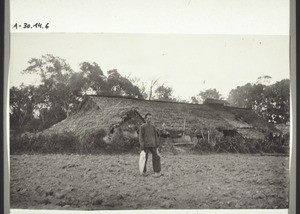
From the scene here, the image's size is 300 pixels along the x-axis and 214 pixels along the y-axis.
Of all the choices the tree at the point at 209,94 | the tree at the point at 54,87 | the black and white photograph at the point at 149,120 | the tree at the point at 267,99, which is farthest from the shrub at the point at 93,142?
the tree at the point at 267,99

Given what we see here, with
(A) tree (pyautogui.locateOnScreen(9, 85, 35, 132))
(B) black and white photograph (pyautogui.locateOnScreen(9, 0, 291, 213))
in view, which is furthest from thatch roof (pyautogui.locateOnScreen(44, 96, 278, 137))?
(A) tree (pyautogui.locateOnScreen(9, 85, 35, 132))

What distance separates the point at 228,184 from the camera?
1.95 meters

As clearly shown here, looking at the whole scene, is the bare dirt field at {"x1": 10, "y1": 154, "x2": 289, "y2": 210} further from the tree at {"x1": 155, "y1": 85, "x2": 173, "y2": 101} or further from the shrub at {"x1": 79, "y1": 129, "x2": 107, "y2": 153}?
the tree at {"x1": 155, "y1": 85, "x2": 173, "y2": 101}

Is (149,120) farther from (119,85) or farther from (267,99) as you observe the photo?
(267,99)

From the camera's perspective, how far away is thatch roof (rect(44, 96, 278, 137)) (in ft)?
6.33

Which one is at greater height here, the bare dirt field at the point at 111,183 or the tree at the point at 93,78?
the tree at the point at 93,78

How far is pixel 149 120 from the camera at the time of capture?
195 centimetres

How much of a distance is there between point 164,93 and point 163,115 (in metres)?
0.13

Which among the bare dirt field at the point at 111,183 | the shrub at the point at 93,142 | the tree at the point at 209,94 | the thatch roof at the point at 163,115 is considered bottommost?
the bare dirt field at the point at 111,183

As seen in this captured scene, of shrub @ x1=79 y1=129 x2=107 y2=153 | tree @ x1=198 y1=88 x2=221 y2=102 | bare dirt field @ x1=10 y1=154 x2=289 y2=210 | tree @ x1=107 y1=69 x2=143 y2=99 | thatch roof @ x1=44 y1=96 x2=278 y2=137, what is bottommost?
bare dirt field @ x1=10 y1=154 x2=289 y2=210

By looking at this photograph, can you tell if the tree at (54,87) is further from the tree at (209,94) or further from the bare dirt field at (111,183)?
the tree at (209,94)

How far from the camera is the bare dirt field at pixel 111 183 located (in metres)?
1.92

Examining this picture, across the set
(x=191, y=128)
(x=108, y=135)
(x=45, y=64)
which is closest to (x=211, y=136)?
(x=191, y=128)

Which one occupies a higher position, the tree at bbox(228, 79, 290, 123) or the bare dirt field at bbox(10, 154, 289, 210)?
the tree at bbox(228, 79, 290, 123)
